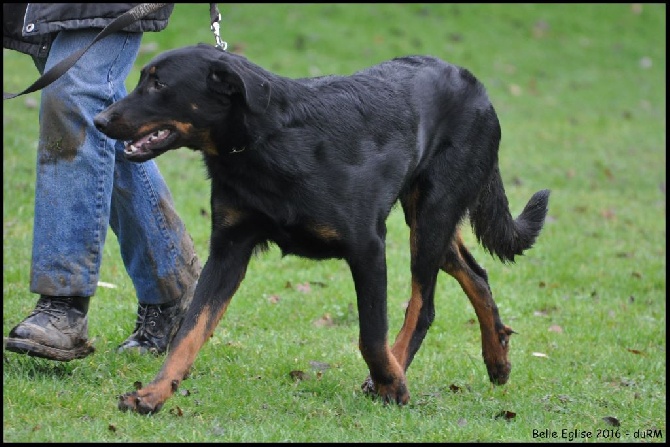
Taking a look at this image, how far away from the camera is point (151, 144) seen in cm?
408

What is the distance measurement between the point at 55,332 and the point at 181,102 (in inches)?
51.1

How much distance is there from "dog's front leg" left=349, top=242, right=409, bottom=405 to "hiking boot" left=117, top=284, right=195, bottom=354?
3.86 feet

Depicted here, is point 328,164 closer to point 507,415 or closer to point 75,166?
point 75,166

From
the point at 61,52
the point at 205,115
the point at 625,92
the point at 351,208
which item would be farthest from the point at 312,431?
the point at 625,92

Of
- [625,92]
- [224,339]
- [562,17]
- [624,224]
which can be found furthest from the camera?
[562,17]

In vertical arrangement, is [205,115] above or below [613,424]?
above

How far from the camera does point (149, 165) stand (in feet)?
16.7

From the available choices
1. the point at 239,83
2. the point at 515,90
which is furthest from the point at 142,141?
the point at 515,90

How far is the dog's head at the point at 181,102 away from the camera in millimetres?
4047

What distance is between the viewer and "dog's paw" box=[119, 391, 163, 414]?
13.4ft

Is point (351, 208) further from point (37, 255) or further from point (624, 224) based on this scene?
point (624, 224)

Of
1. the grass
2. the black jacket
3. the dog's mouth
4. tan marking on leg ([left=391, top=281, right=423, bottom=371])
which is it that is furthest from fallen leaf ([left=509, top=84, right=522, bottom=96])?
the dog's mouth

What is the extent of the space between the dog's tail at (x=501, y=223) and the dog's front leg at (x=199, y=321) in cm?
151

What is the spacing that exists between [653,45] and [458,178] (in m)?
15.2
